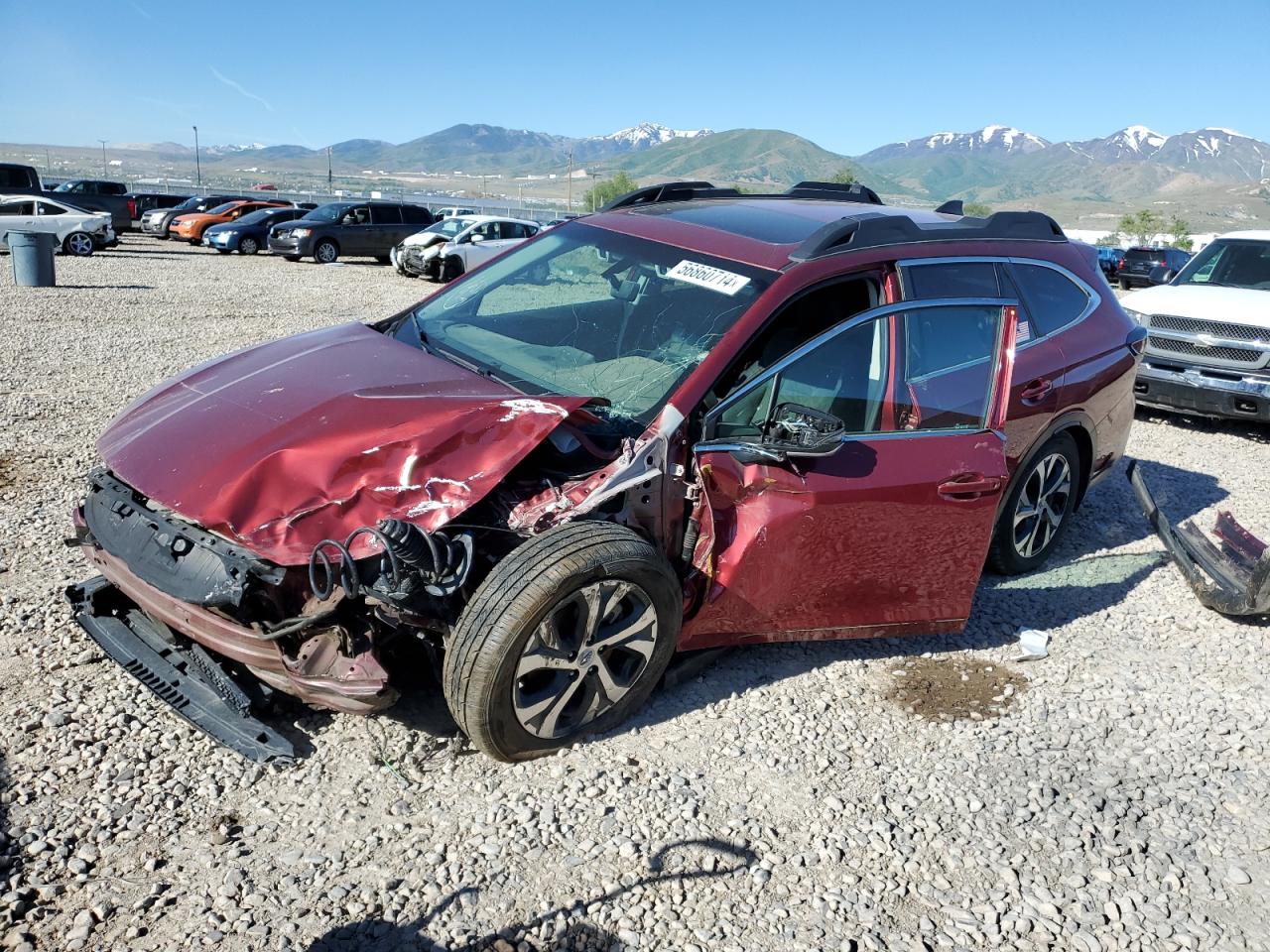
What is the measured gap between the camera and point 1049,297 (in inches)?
204

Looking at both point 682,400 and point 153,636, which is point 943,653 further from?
point 153,636

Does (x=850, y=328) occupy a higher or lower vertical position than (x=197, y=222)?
higher

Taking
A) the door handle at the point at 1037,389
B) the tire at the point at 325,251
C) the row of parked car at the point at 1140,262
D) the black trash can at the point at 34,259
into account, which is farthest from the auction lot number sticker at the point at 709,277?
the row of parked car at the point at 1140,262

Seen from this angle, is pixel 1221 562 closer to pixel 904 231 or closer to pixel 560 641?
pixel 904 231

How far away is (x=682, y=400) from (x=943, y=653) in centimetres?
201

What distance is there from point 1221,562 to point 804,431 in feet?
11.1

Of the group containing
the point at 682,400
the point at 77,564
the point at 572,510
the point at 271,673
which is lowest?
the point at 77,564

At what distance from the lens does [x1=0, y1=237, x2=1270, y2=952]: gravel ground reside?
2750mm

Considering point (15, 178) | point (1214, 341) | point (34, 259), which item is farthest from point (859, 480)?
point (15, 178)

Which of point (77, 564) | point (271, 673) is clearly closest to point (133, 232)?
point (77, 564)

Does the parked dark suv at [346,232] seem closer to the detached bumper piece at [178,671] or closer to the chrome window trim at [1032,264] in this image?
the chrome window trim at [1032,264]

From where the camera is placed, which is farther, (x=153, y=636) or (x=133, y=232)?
(x=133, y=232)

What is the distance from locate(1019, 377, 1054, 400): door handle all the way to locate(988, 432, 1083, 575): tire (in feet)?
1.05

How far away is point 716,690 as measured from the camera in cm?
402
